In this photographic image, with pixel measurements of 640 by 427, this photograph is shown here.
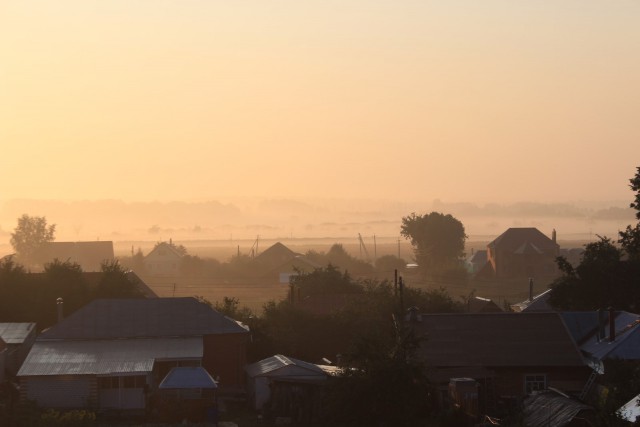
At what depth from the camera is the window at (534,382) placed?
4275 cm

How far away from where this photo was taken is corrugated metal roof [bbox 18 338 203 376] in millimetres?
41875

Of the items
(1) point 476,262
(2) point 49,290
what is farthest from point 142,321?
(1) point 476,262

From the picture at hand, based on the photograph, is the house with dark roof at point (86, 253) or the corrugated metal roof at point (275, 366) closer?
the corrugated metal roof at point (275, 366)

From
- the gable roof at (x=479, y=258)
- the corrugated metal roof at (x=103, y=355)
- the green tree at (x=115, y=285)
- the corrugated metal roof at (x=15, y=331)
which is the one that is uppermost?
the green tree at (x=115, y=285)

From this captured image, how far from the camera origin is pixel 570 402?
114ft

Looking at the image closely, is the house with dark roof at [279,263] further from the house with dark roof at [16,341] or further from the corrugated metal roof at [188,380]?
the corrugated metal roof at [188,380]

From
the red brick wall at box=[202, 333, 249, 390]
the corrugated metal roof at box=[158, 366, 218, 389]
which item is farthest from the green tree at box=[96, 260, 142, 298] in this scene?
the corrugated metal roof at box=[158, 366, 218, 389]

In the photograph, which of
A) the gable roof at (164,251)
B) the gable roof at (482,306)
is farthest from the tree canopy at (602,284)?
the gable roof at (164,251)

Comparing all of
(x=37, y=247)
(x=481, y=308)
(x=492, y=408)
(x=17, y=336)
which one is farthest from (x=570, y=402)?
(x=37, y=247)

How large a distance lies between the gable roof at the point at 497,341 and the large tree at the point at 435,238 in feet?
280

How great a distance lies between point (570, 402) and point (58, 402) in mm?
19220

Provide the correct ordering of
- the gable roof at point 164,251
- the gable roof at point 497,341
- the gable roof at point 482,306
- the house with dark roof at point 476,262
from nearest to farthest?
1. the gable roof at point 497,341
2. the gable roof at point 482,306
3. the house with dark roof at point 476,262
4. the gable roof at point 164,251

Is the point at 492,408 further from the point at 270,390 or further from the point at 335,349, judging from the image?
the point at 335,349

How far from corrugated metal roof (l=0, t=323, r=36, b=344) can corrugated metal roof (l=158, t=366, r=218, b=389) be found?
1194 centimetres
